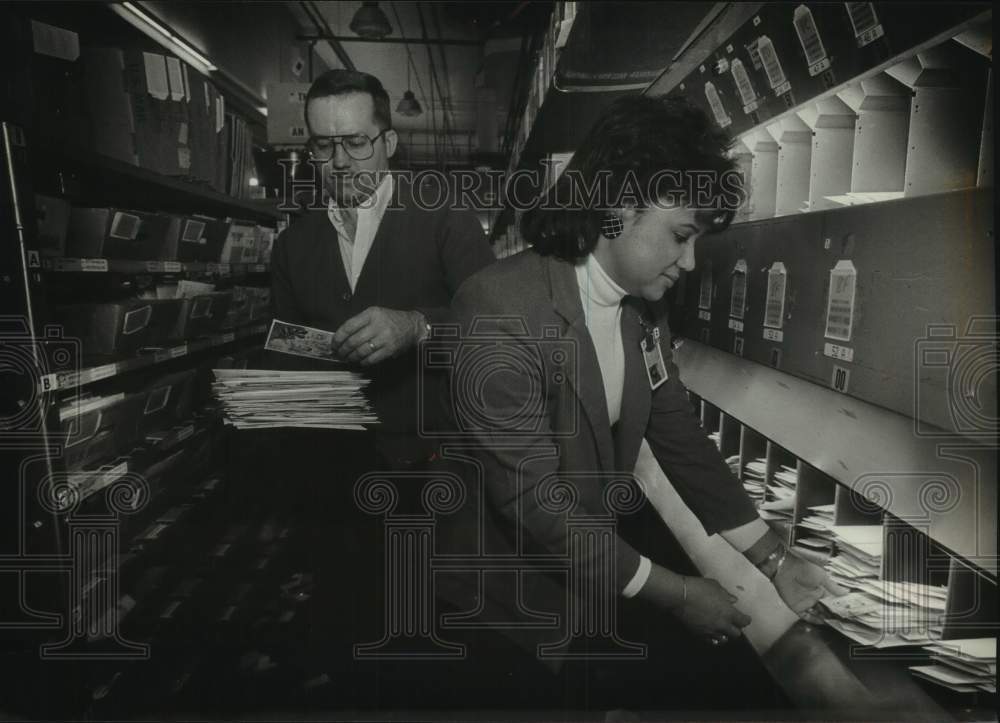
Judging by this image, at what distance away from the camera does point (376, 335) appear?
1.44 metres

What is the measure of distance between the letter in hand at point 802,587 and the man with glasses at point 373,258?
0.85 meters

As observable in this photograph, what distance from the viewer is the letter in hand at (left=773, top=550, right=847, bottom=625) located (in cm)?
144

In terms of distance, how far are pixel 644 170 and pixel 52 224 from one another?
161 cm

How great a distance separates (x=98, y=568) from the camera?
156 cm

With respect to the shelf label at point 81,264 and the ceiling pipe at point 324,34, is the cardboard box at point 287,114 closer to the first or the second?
Result: the ceiling pipe at point 324,34

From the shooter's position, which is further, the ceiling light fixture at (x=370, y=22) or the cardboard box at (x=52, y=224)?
the cardboard box at (x=52, y=224)

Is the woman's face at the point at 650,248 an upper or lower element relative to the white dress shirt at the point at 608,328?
upper

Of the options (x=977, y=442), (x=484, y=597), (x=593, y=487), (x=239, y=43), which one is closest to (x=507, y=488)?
(x=593, y=487)

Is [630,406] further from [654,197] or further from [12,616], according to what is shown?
[12,616]

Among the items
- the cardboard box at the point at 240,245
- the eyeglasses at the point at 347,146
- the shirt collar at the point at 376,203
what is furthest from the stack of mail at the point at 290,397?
the cardboard box at the point at 240,245

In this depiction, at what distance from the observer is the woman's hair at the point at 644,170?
1192mm

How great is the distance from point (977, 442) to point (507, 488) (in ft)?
2.92

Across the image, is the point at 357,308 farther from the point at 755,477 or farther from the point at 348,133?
the point at 755,477


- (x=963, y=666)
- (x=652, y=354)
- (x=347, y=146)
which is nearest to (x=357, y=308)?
(x=347, y=146)
